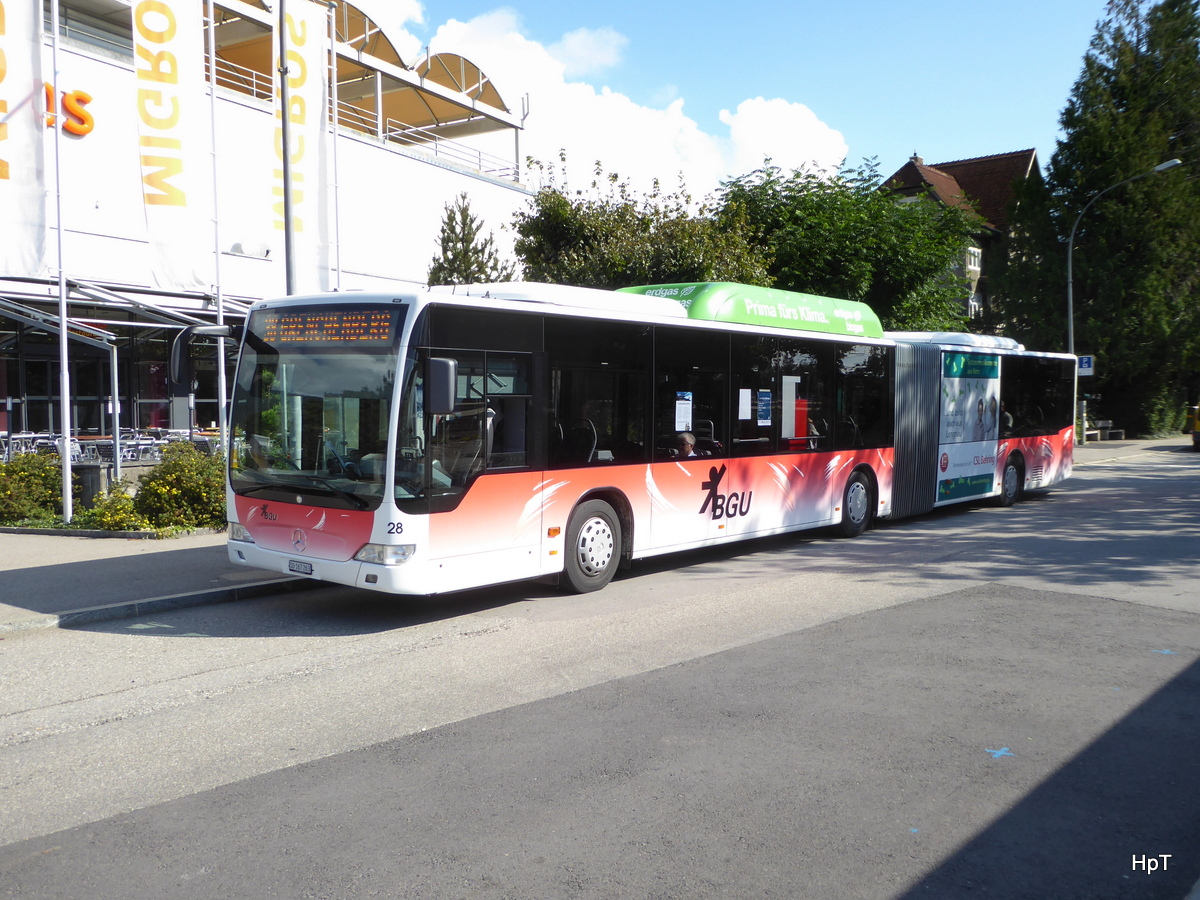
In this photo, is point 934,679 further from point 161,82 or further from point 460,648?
point 161,82

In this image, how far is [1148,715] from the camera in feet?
18.8

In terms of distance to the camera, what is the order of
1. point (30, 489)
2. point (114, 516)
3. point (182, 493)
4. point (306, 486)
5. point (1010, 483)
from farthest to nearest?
1. point (1010, 483)
2. point (30, 489)
3. point (182, 493)
4. point (114, 516)
5. point (306, 486)

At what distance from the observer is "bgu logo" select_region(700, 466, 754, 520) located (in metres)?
10.8

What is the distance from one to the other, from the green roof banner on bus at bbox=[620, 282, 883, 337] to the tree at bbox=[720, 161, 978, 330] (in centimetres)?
873

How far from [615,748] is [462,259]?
17.0 metres

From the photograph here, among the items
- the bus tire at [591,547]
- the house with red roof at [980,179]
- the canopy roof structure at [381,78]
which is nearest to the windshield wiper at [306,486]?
the bus tire at [591,547]

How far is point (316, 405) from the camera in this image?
8180 millimetres

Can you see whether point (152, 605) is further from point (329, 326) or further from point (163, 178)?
point (163, 178)

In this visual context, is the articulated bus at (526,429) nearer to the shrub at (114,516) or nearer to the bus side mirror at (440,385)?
the bus side mirror at (440,385)

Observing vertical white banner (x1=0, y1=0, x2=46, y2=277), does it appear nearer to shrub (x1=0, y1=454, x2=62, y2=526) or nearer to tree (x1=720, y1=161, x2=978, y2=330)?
shrub (x1=0, y1=454, x2=62, y2=526)

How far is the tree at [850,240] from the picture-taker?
2336 cm

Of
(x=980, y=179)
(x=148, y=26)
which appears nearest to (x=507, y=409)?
(x=148, y=26)

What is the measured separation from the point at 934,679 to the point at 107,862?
4913 millimetres

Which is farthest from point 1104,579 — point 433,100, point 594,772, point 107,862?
point 433,100
